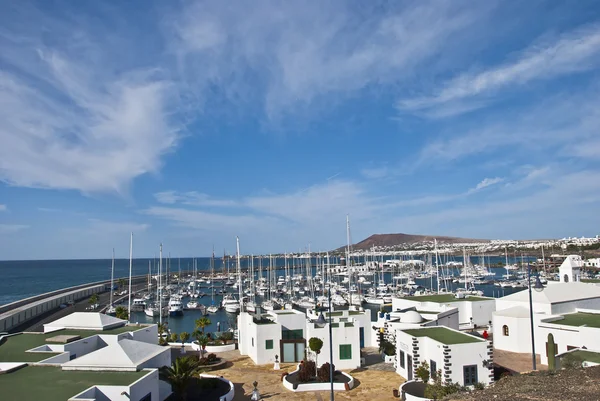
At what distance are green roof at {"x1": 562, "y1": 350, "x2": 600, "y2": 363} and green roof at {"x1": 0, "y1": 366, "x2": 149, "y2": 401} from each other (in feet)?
77.9

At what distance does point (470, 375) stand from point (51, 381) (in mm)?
20903

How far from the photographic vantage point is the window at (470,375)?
24.8m

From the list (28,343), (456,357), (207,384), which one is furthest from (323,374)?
(28,343)

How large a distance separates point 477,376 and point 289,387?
424 inches

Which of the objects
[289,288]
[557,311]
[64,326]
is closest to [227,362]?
[64,326]

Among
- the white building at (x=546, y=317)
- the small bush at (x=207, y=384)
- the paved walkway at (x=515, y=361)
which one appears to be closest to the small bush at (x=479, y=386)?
the paved walkway at (x=515, y=361)

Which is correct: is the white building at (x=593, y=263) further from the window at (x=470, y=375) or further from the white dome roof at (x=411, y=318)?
the window at (x=470, y=375)

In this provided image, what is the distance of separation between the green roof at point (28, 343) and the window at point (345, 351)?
14591 mm

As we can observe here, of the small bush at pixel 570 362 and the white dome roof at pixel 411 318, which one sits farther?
the white dome roof at pixel 411 318

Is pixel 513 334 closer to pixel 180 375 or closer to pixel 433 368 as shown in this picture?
pixel 433 368

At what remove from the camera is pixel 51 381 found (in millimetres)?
19469

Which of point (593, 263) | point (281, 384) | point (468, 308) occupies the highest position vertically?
point (468, 308)

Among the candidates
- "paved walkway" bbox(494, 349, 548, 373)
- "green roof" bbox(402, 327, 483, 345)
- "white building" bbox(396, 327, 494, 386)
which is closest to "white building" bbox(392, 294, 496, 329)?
"paved walkway" bbox(494, 349, 548, 373)

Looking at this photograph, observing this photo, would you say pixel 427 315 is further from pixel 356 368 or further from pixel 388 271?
pixel 388 271
